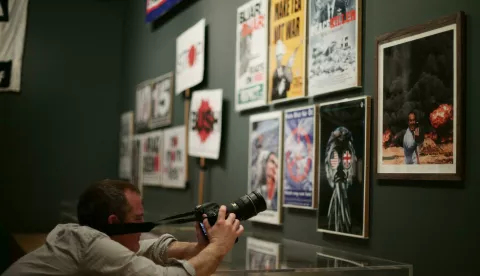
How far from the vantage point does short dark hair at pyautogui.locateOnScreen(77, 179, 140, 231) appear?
1853mm

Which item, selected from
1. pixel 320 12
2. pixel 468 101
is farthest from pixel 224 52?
pixel 468 101

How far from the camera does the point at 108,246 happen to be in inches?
68.8

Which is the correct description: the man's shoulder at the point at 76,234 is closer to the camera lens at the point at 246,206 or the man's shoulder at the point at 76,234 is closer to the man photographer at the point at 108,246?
the man photographer at the point at 108,246

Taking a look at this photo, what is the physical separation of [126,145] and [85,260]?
4371 mm

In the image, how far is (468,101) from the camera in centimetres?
215

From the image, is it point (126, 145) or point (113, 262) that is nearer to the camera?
point (113, 262)

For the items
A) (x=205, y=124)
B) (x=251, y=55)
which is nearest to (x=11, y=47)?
(x=205, y=124)

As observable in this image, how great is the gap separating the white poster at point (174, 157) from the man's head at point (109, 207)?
262 centimetres

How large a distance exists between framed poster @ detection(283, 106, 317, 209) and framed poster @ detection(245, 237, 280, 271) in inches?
10.2

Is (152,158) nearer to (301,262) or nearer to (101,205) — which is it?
(301,262)

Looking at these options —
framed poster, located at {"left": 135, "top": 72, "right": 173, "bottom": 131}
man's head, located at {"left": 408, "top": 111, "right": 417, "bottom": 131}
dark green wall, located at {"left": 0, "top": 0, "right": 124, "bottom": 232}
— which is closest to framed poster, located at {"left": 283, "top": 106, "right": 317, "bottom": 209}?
man's head, located at {"left": 408, "top": 111, "right": 417, "bottom": 131}

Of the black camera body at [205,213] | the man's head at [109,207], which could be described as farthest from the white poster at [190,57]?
the man's head at [109,207]

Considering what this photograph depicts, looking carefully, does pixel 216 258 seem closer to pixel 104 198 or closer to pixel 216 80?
pixel 104 198

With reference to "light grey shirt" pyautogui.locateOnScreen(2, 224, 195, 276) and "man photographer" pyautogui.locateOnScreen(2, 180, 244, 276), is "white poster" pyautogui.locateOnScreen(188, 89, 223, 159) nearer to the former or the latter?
"man photographer" pyautogui.locateOnScreen(2, 180, 244, 276)
